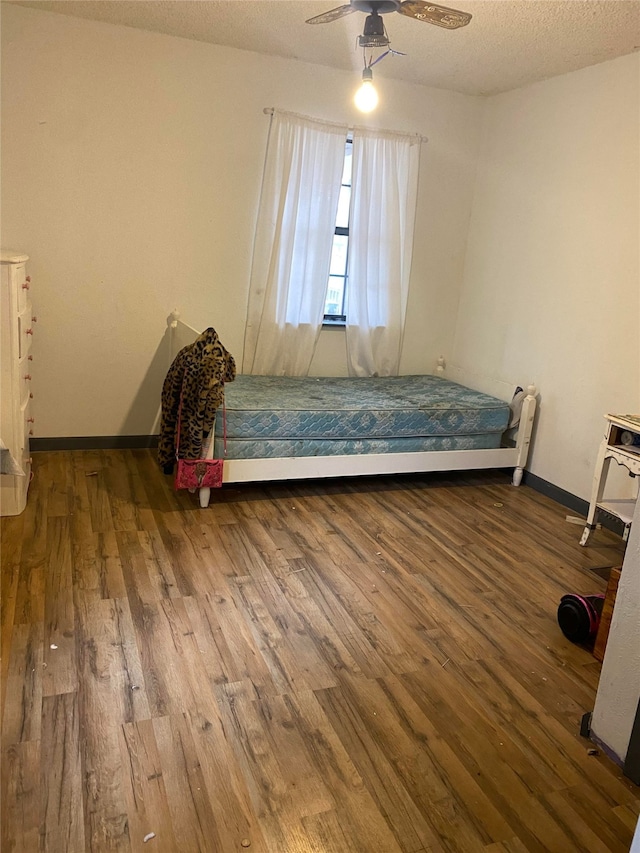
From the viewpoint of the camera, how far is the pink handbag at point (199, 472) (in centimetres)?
337

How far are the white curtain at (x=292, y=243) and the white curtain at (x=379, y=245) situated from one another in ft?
0.67

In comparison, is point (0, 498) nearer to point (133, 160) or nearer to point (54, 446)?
point (54, 446)

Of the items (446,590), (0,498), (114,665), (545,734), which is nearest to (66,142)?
(0,498)

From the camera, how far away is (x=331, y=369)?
4773mm

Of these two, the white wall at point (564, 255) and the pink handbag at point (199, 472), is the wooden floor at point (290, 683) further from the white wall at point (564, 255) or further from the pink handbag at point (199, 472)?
the white wall at point (564, 255)

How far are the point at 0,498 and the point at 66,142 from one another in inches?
84.7

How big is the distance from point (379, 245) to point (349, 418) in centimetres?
150

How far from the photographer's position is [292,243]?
4316mm

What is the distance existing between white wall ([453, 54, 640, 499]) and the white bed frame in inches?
4.9

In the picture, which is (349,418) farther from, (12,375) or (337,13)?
(337,13)

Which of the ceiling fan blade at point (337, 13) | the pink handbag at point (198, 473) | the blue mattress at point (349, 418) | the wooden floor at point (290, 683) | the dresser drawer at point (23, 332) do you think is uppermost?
the ceiling fan blade at point (337, 13)

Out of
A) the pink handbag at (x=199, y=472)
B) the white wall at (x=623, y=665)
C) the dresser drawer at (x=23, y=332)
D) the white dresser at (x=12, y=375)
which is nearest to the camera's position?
the white wall at (x=623, y=665)

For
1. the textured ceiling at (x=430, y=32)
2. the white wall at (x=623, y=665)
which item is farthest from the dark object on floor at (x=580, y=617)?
the textured ceiling at (x=430, y=32)

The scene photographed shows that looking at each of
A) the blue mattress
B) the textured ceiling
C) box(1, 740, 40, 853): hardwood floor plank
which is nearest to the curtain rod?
the textured ceiling
